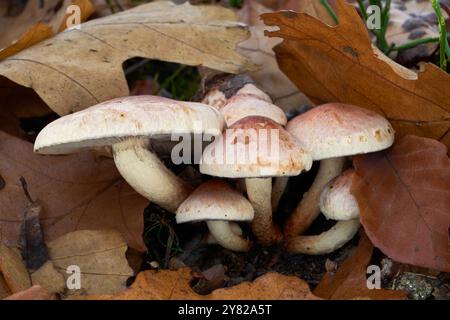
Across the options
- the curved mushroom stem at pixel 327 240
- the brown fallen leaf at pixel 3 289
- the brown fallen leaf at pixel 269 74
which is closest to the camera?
the brown fallen leaf at pixel 3 289

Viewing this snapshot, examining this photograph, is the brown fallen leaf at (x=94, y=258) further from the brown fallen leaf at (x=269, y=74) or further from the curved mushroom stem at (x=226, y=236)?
the brown fallen leaf at (x=269, y=74)

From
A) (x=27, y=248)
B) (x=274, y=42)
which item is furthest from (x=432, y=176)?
(x=27, y=248)

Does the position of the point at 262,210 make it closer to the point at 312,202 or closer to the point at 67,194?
the point at 312,202

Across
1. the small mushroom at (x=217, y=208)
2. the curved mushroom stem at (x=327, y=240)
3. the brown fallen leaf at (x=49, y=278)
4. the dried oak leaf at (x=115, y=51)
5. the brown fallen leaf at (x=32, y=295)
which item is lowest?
the curved mushroom stem at (x=327, y=240)

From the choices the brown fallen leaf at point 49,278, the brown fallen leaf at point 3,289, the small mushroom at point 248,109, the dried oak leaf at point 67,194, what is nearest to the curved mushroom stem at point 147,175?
the dried oak leaf at point 67,194

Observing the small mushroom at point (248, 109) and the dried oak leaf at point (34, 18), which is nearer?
the small mushroom at point (248, 109)

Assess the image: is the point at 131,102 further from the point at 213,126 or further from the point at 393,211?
the point at 393,211

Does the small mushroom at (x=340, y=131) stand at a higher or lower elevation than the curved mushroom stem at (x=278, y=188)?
higher
